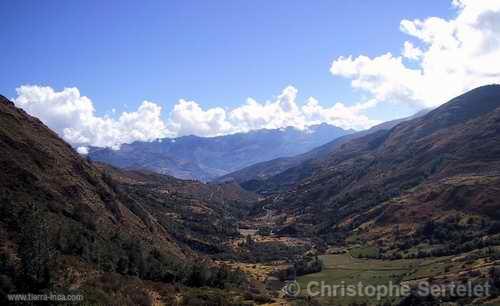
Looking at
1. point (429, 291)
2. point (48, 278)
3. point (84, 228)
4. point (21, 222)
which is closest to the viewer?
point (48, 278)

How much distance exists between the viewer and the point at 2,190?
234 ft

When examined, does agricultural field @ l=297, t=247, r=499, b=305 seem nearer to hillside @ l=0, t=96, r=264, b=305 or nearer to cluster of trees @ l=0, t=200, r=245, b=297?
hillside @ l=0, t=96, r=264, b=305

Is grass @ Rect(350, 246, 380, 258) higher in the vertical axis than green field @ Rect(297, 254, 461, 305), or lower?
higher

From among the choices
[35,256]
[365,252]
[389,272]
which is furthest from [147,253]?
[365,252]

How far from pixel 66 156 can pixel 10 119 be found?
14.3 metres

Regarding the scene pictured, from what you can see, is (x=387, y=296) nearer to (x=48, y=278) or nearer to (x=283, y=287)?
(x=283, y=287)

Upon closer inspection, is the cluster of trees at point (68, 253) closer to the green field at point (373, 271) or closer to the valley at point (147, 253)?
the valley at point (147, 253)

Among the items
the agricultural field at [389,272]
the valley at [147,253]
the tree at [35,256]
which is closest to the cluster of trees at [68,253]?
the tree at [35,256]

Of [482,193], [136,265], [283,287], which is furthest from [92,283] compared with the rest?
[482,193]

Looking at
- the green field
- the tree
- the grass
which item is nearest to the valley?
the tree

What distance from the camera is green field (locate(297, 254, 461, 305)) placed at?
132 m

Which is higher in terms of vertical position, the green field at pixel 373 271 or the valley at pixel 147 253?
the valley at pixel 147 253

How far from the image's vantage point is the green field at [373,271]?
132 meters

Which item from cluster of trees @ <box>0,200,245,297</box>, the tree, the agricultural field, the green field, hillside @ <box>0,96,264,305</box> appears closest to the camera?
the tree
